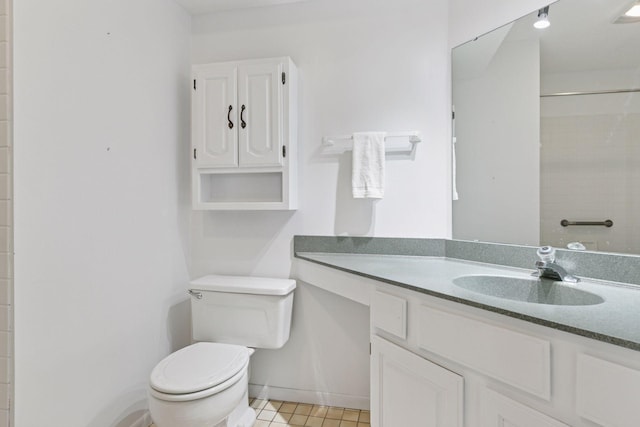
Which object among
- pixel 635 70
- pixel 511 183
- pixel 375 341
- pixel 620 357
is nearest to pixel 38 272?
pixel 375 341

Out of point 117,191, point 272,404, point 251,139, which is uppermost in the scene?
point 251,139

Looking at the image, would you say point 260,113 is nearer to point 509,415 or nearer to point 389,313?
point 389,313

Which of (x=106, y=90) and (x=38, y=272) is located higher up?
(x=106, y=90)

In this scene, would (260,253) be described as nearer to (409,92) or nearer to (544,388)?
(409,92)

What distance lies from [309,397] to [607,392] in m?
1.58

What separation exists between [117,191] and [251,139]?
2.28 feet

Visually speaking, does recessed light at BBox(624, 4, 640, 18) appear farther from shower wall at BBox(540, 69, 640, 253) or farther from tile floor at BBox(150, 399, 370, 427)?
tile floor at BBox(150, 399, 370, 427)

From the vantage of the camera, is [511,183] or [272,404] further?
[272,404]

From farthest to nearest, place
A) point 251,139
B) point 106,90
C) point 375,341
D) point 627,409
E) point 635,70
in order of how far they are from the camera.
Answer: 1. point 251,139
2. point 106,90
3. point 375,341
4. point 635,70
5. point 627,409

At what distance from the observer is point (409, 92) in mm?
1826

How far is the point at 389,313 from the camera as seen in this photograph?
125cm

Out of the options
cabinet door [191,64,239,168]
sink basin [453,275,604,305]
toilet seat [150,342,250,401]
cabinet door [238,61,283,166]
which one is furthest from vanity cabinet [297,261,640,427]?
cabinet door [191,64,239,168]

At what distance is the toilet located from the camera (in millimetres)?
1273

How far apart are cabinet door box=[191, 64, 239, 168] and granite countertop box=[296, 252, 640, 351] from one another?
714 mm
